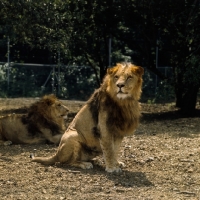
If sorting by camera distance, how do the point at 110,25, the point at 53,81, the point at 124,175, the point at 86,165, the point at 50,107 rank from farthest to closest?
the point at 53,81 → the point at 110,25 → the point at 50,107 → the point at 86,165 → the point at 124,175

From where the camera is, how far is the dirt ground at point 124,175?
592cm

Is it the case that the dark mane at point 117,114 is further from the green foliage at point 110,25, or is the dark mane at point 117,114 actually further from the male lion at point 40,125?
the green foliage at point 110,25

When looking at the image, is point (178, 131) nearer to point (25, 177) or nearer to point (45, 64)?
point (25, 177)

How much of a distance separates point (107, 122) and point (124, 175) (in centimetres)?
75

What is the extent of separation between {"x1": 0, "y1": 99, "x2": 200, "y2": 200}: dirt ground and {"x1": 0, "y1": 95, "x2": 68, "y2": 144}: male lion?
253mm

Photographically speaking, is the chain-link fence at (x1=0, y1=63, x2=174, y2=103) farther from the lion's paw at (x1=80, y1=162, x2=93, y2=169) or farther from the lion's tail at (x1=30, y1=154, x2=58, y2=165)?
the lion's paw at (x1=80, y1=162, x2=93, y2=169)

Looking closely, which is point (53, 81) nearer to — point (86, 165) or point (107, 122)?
point (86, 165)

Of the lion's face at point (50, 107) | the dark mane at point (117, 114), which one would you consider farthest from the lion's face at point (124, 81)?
the lion's face at point (50, 107)

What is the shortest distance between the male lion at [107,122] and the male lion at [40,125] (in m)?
2.07

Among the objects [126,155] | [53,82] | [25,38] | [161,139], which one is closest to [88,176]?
[126,155]

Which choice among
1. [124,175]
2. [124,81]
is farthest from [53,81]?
[124,81]

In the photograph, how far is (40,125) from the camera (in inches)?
376

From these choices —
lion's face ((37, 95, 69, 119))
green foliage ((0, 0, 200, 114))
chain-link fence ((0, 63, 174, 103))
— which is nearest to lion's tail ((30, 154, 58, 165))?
lion's face ((37, 95, 69, 119))

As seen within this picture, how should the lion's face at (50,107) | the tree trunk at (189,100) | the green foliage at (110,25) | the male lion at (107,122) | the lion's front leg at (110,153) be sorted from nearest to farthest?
the male lion at (107,122), the lion's front leg at (110,153), the lion's face at (50,107), the green foliage at (110,25), the tree trunk at (189,100)
